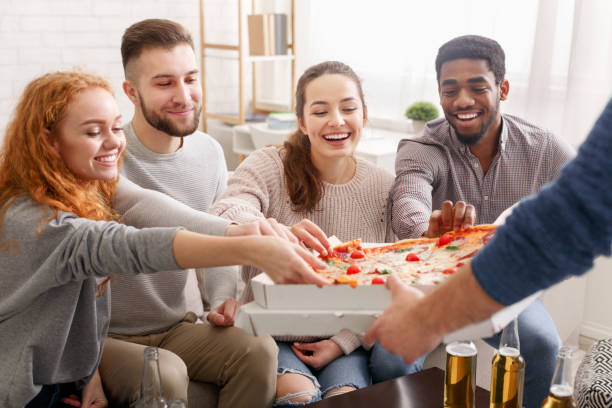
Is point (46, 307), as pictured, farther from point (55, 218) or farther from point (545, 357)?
point (545, 357)

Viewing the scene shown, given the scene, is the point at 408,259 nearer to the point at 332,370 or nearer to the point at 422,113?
the point at 332,370

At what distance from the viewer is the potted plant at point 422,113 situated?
3.25 metres

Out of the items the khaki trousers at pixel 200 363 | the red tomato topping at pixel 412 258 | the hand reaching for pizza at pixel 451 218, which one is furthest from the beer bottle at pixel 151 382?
the hand reaching for pizza at pixel 451 218

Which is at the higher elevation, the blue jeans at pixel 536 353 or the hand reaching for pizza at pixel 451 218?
the hand reaching for pizza at pixel 451 218

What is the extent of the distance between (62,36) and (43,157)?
7.78 feet

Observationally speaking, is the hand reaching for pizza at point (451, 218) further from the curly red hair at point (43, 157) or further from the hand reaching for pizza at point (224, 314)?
the curly red hair at point (43, 157)

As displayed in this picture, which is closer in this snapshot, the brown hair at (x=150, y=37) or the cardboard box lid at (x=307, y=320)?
the cardboard box lid at (x=307, y=320)

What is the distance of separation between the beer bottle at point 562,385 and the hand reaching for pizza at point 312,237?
51cm

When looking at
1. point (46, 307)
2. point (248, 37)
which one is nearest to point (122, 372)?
point (46, 307)

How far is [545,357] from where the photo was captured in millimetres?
1921

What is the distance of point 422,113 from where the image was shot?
3.25 m

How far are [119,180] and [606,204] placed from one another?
1.29m

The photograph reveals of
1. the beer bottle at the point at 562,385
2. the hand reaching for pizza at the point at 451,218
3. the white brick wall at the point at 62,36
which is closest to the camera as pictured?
the beer bottle at the point at 562,385

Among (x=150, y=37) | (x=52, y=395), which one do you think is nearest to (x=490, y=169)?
(x=150, y=37)
